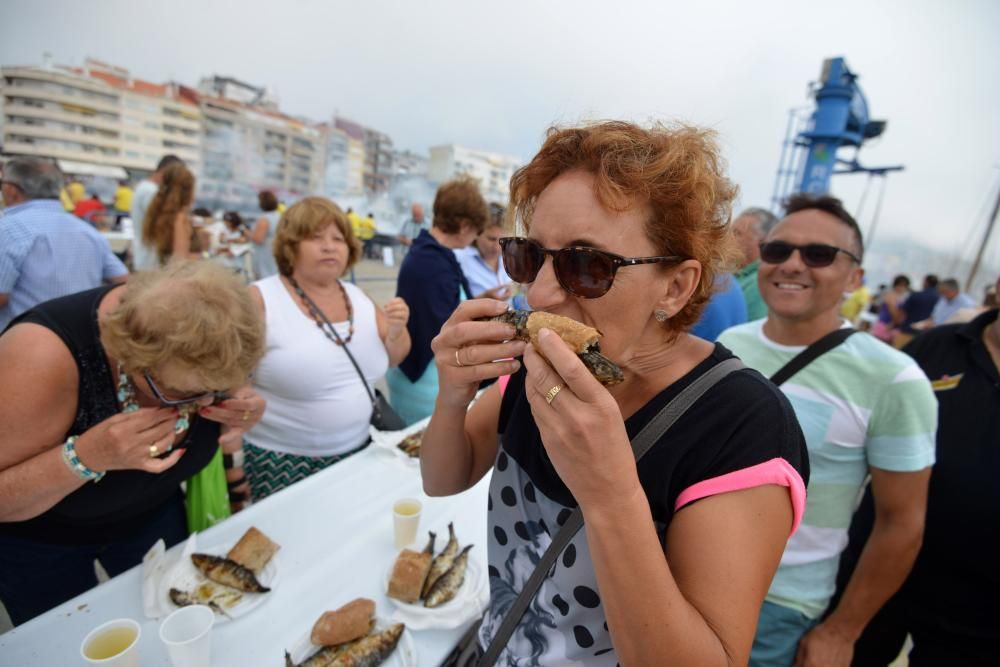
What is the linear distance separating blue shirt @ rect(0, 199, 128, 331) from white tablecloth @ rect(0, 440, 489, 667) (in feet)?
12.2

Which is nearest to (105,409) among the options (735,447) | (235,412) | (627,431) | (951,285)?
(235,412)

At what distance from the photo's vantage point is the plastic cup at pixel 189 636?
1434 mm

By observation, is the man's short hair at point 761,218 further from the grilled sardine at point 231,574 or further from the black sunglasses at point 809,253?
the grilled sardine at point 231,574

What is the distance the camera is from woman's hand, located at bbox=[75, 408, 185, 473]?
1741 millimetres

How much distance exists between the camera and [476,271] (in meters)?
5.22

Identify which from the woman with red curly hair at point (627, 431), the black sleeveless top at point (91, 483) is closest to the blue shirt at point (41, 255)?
the black sleeveless top at point (91, 483)

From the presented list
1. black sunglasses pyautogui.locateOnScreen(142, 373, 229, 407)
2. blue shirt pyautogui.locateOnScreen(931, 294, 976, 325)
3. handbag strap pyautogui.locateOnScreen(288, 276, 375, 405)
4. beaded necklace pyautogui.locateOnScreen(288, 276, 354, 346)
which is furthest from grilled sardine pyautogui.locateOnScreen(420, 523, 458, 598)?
blue shirt pyautogui.locateOnScreen(931, 294, 976, 325)

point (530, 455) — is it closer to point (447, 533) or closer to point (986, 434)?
point (447, 533)

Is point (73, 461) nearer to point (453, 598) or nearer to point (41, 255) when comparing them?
point (453, 598)

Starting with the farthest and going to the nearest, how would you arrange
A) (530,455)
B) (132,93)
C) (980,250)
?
(132,93) → (980,250) → (530,455)

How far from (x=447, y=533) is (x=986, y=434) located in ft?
9.49

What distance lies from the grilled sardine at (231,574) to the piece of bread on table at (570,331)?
1695 millimetres

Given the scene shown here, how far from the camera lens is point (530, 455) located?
4.75 feet

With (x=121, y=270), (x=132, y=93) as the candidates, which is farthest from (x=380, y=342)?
(x=132, y=93)
